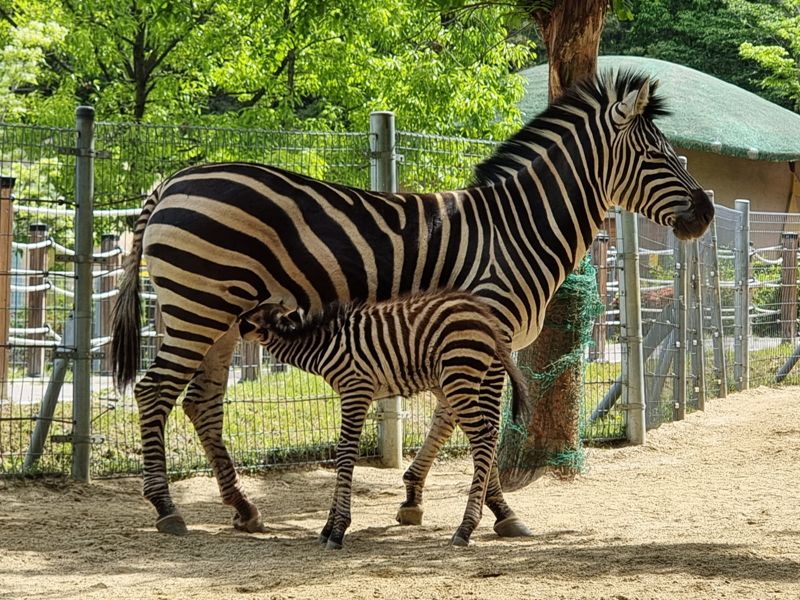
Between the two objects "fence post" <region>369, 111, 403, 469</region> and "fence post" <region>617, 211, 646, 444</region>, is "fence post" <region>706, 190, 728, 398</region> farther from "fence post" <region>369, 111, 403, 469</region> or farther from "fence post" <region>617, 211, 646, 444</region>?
"fence post" <region>369, 111, 403, 469</region>

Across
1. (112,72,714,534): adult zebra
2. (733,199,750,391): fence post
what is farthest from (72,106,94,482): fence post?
(733,199,750,391): fence post

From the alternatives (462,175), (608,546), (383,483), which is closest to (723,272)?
(462,175)

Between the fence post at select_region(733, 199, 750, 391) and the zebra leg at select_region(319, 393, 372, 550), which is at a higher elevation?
the fence post at select_region(733, 199, 750, 391)

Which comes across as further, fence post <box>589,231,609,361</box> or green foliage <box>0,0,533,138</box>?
green foliage <box>0,0,533,138</box>

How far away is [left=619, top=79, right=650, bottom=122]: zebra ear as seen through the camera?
23.3 feet

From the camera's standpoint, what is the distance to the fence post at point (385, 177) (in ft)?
29.2

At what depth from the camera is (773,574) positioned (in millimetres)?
4930

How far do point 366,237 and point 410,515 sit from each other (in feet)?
5.83

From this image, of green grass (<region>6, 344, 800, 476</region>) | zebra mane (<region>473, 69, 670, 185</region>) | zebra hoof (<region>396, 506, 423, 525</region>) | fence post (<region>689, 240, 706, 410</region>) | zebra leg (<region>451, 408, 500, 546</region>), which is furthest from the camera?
fence post (<region>689, 240, 706, 410</region>)

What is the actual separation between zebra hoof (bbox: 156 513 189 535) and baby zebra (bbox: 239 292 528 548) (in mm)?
974

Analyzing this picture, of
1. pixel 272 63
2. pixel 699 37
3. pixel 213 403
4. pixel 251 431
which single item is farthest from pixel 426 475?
pixel 699 37

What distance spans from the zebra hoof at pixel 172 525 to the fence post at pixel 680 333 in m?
6.32

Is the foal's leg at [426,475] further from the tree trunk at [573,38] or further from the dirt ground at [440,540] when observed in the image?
the tree trunk at [573,38]

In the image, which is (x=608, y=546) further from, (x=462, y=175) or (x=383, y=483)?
(x=462, y=175)
